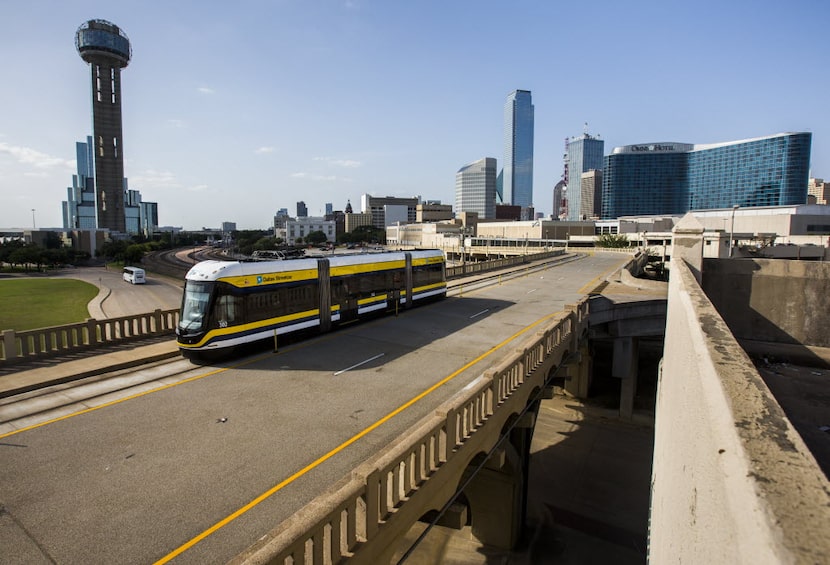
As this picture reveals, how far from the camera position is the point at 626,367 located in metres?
27.8

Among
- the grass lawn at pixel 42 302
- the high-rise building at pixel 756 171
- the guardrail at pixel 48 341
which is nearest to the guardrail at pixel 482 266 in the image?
the guardrail at pixel 48 341

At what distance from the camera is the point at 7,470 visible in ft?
27.6

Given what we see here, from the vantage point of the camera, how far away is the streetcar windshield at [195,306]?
1439cm

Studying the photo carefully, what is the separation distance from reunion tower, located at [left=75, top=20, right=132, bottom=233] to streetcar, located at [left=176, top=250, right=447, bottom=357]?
20443 centimetres

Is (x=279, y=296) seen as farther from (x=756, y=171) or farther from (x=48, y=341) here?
(x=756, y=171)

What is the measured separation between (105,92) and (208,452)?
724 feet

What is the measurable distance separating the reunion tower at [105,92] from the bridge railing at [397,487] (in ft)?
709

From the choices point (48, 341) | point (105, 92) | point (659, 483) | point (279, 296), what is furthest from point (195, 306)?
point (105, 92)

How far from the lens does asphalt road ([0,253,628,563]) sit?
6.73 meters

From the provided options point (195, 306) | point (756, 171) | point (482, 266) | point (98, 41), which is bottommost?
point (482, 266)

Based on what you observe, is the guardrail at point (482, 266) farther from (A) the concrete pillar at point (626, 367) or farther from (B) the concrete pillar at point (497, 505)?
(B) the concrete pillar at point (497, 505)

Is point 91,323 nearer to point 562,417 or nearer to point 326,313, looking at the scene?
point 326,313

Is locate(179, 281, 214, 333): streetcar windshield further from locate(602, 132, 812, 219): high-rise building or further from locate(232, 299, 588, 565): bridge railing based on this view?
locate(602, 132, 812, 219): high-rise building

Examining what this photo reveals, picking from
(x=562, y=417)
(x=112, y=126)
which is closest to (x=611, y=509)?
(x=562, y=417)
